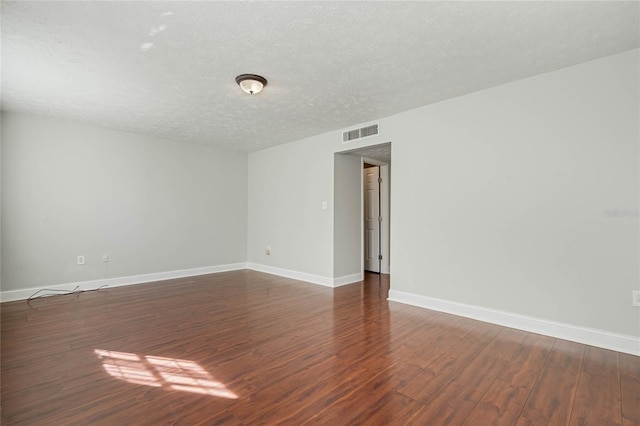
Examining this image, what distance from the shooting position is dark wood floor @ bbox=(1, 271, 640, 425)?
174 cm

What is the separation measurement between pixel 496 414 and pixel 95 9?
3629 millimetres

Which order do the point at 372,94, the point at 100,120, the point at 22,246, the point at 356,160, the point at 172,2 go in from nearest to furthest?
1. the point at 172,2
2. the point at 372,94
3. the point at 22,246
4. the point at 100,120
5. the point at 356,160

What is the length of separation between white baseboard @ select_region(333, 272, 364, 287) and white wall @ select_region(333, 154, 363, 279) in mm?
19

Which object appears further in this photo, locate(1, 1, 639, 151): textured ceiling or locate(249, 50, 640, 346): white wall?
locate(249, 50, 640, 346): white wall

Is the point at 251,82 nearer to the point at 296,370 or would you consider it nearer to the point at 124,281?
the point at 296,370

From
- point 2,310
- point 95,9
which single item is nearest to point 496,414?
point 95,9

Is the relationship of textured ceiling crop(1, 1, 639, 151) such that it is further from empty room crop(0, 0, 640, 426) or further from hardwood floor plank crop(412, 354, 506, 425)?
hardwood floor plank crop(412, 354, 506, 425)

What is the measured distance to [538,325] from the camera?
9.62 feet

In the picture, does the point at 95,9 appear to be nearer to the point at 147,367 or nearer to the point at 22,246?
the point at 147,367

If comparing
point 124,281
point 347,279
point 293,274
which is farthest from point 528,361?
point 124,281

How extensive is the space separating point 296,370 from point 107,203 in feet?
14.5

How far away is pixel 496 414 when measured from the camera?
1.73 m

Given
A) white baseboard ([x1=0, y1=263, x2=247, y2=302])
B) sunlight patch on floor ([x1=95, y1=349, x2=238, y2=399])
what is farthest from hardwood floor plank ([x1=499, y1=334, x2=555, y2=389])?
white baseboard ([x1=0, y1=263, x2=247, y2=302])

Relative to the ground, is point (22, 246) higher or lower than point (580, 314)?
higher
